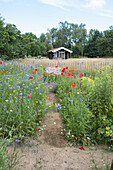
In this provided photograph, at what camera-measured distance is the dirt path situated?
2.27m

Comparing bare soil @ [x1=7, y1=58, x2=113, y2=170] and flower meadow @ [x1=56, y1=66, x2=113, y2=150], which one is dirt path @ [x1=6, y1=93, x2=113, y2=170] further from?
flower meadow @ [x1=56, y1=66, x2=113, y2=150]

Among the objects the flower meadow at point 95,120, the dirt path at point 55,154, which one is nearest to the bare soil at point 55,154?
the dirt path at point 55,154

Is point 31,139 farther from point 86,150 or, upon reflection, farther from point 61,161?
point 86,150

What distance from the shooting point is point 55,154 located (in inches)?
99.4

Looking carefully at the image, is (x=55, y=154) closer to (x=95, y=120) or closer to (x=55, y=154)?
(x=55, y=154)

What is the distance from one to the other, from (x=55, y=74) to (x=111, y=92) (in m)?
4.24

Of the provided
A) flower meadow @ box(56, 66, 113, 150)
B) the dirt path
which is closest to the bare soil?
the dirt path

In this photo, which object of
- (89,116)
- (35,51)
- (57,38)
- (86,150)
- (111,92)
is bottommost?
(86,150)

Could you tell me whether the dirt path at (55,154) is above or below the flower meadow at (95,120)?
below

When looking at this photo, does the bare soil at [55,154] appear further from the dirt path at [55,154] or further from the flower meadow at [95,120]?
the flower meadow at [95,120]

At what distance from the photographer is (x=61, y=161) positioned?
239 centimetres

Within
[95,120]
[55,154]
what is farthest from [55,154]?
[95,120]

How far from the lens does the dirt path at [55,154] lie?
2.27 metres

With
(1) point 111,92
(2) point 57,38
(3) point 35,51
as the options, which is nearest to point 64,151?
(1) point 111,92
